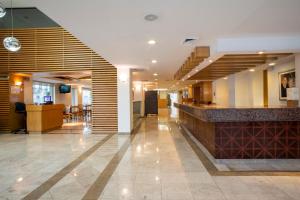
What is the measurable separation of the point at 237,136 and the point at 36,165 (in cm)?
427

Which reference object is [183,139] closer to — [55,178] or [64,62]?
[55,178]

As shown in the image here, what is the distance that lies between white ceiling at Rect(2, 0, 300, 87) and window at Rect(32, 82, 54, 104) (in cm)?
1004

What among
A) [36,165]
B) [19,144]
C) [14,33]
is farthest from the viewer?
[14,33]

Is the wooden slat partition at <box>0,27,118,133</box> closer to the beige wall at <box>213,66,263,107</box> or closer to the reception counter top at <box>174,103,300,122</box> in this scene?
the reception counter top at <box>174,103,300,122</box>

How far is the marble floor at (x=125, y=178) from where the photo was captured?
9.89 feet

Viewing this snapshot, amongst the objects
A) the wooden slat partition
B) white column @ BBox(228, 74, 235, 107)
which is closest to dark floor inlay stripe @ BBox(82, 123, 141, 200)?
the wooden slat partition

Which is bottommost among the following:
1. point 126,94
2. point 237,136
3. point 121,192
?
point 121,192

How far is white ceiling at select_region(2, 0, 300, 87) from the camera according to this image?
290cm

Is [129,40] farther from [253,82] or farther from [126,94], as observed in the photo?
[253,82]

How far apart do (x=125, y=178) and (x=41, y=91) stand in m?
12.2

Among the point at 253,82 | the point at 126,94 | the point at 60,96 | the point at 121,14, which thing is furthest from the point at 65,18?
the point at 60,96

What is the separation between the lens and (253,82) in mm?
9734

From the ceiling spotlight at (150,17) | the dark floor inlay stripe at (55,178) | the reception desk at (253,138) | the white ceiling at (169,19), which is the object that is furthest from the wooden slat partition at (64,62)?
the ceiling spotlight at (150,17)

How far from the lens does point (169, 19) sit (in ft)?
11.2
